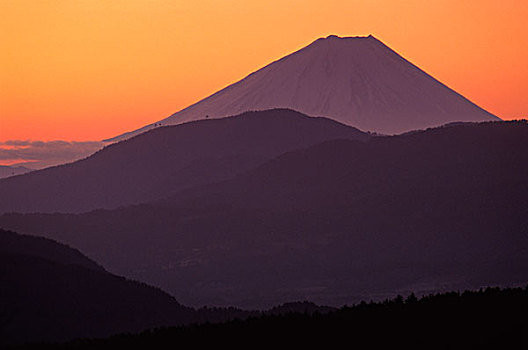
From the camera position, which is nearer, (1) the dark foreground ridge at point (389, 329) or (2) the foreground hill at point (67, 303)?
(1) the dark foreground ridge at point (389, 329)

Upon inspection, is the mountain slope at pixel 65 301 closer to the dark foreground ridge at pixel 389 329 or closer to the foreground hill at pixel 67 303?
the foreground hill at pixel 67 303

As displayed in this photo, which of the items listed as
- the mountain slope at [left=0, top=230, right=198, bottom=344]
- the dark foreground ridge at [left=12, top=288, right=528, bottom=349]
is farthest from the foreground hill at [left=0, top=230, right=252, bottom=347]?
the dark foreground ridge at [left=12, top=288, right=528, bottom=349]

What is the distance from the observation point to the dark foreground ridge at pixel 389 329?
58.2 m

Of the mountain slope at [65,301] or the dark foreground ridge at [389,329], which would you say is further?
the mountain slope at [65,301]

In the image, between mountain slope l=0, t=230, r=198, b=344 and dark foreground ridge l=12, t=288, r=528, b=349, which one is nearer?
dark foreground ridge l=12, t=288, r=528, b=349

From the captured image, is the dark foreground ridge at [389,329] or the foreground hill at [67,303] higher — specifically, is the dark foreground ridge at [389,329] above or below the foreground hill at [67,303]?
below

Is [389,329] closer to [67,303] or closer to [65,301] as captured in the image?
[67,303]

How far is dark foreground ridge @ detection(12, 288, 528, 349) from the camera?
58156 mm

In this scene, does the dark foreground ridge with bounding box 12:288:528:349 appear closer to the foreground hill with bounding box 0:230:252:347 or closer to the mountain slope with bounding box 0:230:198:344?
the mountain slope with bounding box 0:230:198:344

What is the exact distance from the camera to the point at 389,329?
6531 cm

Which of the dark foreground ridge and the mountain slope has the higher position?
the mountain slope

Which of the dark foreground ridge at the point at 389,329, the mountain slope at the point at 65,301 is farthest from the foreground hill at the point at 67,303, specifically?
the dark foreground ridge at the point at 389,329

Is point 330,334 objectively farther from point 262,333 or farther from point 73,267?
point 73,267

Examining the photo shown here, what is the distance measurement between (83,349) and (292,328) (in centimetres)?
1232
